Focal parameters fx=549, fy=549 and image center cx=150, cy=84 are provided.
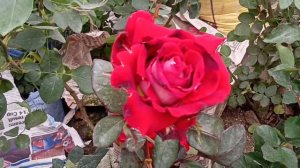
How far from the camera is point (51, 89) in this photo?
3.75ft

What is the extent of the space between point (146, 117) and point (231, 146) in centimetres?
28

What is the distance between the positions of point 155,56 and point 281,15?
3.53ft

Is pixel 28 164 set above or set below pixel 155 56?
below

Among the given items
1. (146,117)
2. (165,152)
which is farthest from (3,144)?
(146,117)

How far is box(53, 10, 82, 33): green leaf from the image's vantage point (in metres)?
1.01

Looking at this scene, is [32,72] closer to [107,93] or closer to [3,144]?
[3,144]

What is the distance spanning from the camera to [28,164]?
5.74 feet

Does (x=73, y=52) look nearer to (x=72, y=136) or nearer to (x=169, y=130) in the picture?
(x=72, y=136)

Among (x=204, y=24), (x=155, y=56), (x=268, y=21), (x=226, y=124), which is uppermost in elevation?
(x=155, y=56)

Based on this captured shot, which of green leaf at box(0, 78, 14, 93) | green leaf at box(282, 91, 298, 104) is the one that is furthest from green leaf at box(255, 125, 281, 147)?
green leaf at box(0, 78, 14, 93)

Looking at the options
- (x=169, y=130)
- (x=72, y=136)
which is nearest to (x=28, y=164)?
(x=72, y=136)

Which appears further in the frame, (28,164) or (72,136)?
(72,136)

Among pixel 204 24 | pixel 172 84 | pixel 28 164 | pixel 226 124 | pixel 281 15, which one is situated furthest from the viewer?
pixel 204 24

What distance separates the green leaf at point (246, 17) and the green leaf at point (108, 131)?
971 mm
